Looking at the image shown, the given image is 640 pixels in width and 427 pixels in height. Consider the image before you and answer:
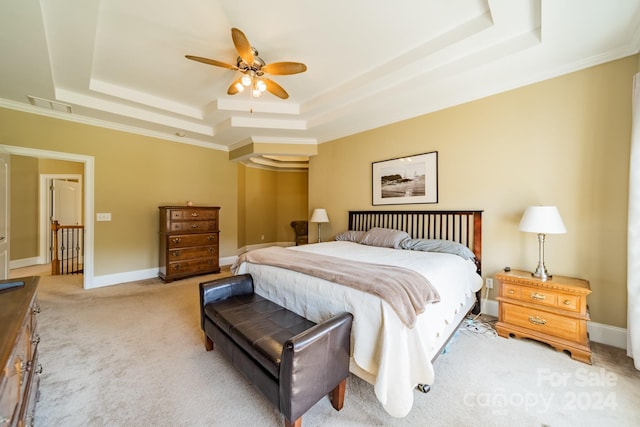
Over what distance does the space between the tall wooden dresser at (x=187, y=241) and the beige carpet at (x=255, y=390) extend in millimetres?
1755

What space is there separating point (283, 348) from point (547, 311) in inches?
96.6

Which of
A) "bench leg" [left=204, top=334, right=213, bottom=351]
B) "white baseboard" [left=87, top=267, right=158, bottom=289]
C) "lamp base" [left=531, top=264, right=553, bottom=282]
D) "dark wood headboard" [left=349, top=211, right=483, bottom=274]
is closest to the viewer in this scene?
"bench leg" [left=204, top=334, right=213, bottom=351]

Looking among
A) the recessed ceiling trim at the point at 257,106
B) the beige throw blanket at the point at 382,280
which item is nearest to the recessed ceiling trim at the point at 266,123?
the recessed ceiling trim at the point at 257,106

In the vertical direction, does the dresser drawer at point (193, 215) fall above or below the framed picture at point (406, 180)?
below

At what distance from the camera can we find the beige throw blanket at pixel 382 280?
151cm

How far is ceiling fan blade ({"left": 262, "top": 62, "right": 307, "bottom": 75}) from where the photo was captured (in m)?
2.33

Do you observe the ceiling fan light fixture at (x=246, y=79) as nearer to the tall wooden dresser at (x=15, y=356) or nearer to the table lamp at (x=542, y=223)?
the tall wooden dresser at (x=15, y=356)

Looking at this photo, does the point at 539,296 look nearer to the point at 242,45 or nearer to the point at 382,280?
the point at 382,280

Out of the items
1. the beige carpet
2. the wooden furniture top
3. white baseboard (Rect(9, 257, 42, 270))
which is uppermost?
the wooden furniture top

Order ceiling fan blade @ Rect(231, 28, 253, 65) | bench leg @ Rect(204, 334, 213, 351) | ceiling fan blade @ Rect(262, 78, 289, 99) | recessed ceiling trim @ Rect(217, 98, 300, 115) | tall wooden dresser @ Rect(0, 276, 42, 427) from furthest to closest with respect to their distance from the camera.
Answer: recessed ceiling trim @ Rect(217, 98, 300, 115) → ceiling fan blade @ Rect(262, 78, 289, 99) → bench leg @ Rect(204, 334, 213, 351) → ceiling fan blade @ Rect(231, 28, 253, 65) → tall wooden dresser @ Rect(0, 276, 42, 427)

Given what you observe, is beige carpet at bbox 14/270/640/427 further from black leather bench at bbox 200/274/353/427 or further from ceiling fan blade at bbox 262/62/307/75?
ceiling fan blade at bbox 262/62/307/75

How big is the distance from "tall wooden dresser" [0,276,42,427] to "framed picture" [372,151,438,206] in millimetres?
3757

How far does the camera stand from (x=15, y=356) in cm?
95

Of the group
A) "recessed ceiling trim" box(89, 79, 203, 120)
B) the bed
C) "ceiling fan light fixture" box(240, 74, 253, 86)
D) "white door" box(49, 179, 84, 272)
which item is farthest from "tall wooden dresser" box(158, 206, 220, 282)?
"ceiling fan light fixture" box(240, 74, 253, 86)
